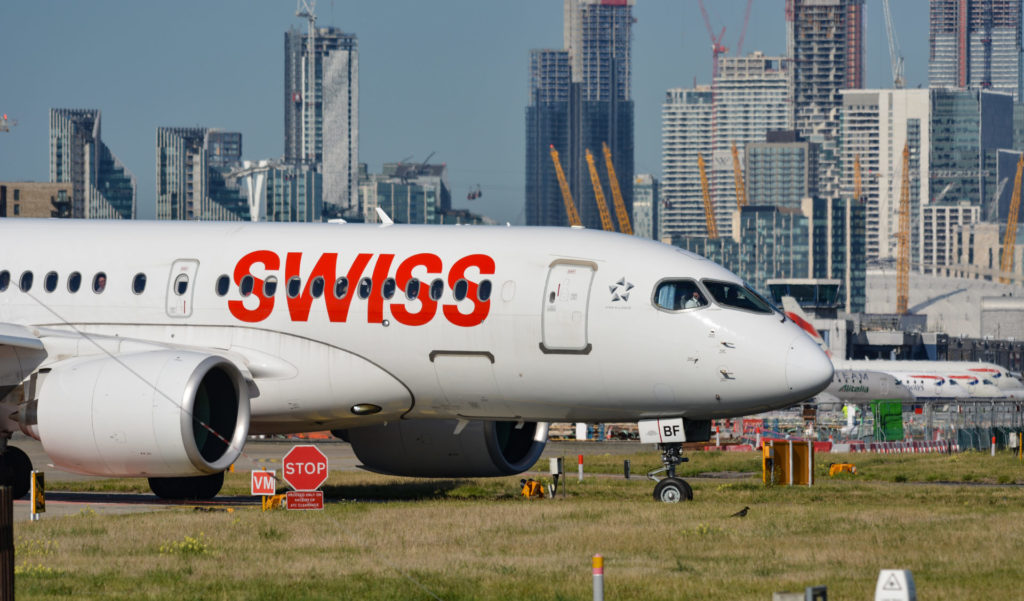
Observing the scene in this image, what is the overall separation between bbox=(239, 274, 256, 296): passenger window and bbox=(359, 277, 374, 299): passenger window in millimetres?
1990

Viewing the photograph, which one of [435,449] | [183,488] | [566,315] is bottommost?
[183,488]

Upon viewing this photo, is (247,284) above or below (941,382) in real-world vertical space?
above

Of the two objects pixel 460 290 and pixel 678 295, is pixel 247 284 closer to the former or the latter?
pixel 460 290

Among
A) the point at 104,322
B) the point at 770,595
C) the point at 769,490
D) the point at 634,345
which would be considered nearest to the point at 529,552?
the point at 770,595

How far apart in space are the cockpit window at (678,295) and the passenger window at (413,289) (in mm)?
4187

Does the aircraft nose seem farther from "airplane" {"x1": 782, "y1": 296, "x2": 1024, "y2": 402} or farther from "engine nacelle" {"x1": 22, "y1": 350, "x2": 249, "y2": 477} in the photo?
"airplane" {"x1": 782, "y1": 296, "x2": 1024, "y2": 402}

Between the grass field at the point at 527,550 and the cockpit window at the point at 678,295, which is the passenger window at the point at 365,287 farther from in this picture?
the cockpit window at the point at 678,295

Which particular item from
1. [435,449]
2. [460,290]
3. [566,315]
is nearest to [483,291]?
[460,290]

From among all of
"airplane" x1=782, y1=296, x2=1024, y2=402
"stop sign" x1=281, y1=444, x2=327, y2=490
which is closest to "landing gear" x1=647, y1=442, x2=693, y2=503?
"stop sign" x1=281, y1=444, x2=327, y2=490

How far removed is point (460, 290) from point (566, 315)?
195 centimetres

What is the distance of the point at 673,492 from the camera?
29.4 metres

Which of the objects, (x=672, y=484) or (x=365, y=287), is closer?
(x=672, y=484)

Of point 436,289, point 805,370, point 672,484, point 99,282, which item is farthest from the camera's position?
point 99,282

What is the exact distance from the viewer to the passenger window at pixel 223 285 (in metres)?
30.1
